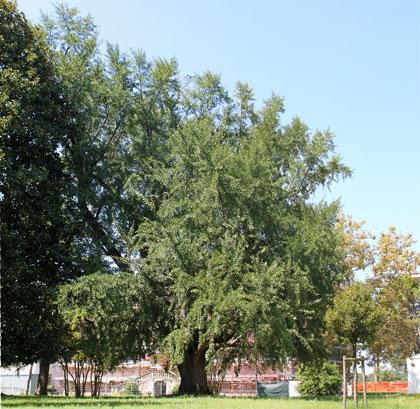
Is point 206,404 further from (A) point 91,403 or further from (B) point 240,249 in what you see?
(B) point 240,249

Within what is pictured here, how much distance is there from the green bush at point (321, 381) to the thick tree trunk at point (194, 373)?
7549 millimetres

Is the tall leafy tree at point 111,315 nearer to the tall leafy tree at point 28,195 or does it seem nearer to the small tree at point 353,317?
the tall leafy tree at point 28,195

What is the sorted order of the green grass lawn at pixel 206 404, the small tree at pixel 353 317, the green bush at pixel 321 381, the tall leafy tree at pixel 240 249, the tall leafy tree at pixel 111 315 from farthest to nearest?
the green bush at pixel 321 381 < the small tree at pixel 353 317 < the tall leafy tree at pixel 111 315 < the tall leafy tree at pixel 240 249 < the green grass lawn at pixel 206 404

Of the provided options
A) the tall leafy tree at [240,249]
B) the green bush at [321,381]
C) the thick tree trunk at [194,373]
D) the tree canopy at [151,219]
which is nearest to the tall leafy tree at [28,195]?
the tree canopy at [151,219]

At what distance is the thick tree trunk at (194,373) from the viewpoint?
23.5 metres

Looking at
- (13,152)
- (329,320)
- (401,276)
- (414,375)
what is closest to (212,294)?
(329,320)

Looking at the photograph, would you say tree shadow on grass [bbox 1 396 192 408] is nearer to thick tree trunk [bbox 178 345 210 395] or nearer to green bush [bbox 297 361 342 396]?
thick tree trunk [bbox 178 345 210 395]

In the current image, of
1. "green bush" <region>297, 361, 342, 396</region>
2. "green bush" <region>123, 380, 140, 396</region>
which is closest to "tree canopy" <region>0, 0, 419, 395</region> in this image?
"green bush" <region>297, 361, 342, 396</region>

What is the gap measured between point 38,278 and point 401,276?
23.9 meters

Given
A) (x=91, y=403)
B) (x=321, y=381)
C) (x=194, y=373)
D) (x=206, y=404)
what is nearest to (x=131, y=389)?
(x=321, y=381)

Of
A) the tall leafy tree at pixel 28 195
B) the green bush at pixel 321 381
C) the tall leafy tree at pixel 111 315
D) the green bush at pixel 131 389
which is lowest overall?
the green bush at pixel 131 389

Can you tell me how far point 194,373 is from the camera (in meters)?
23.8

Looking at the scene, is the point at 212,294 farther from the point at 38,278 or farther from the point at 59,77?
the point at 59,77

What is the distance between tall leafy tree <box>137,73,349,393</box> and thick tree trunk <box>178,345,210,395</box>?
0.15 feet
